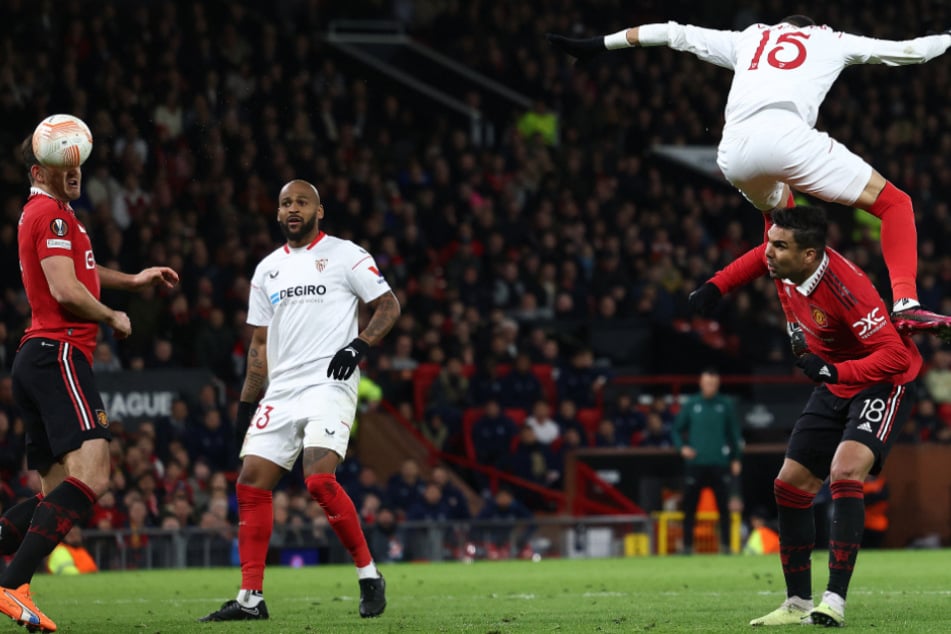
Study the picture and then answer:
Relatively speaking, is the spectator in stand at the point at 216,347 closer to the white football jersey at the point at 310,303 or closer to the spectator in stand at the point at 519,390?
the spectator in stand at the point at 519,390

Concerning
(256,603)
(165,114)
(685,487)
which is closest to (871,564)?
(685,487)

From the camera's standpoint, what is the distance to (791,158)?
314 inches

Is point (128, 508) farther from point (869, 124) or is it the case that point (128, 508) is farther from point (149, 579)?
point (869, 124)

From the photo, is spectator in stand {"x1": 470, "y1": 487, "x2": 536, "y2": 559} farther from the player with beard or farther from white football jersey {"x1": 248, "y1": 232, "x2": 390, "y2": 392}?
the player with beard

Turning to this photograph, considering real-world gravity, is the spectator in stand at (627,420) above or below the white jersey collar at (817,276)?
below

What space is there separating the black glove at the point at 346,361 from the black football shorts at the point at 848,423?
2.44 metres

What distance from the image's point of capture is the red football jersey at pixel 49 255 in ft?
25.9

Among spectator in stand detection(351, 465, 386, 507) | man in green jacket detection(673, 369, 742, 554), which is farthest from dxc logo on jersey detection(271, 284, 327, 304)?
man in green jacket detection(673, 369, 742, 554)

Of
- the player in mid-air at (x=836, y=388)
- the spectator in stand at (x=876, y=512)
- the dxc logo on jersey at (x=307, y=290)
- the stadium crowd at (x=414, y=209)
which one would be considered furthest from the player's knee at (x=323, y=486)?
the spectator in stand at (x=876, y=512)

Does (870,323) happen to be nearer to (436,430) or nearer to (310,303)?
(310,303)

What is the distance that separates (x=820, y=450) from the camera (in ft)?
27.7

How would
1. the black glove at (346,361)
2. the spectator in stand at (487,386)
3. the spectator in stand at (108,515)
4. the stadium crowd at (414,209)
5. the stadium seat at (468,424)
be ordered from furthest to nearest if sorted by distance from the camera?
1. the spectator in stand at (487,386)
2. the stadium seat at (468,424)
3. the stadium crowd at (414,209)
4. the spectator in stand at (108,515)
5. the black glove at (346,361)

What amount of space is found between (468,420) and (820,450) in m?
11.9

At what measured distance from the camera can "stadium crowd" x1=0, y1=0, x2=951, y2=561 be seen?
61.0 ft
